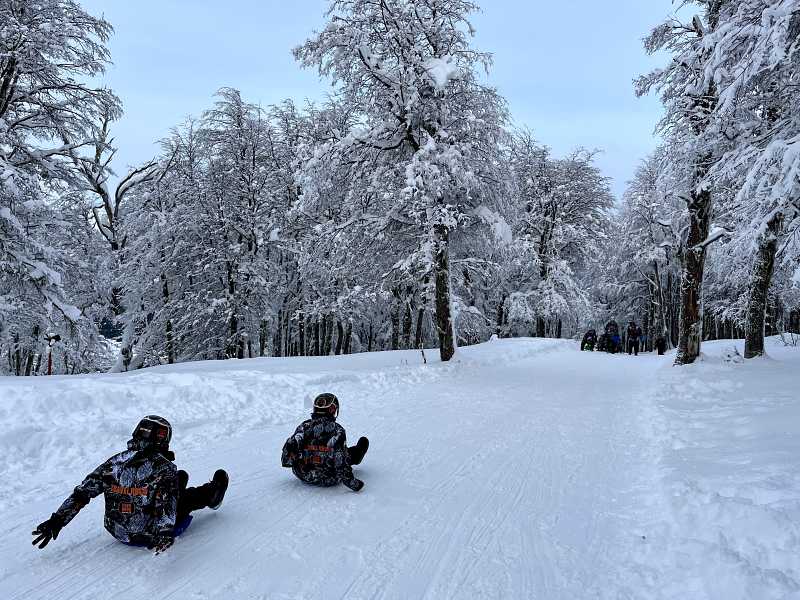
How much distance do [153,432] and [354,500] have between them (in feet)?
6.18

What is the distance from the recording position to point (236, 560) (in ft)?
10.8

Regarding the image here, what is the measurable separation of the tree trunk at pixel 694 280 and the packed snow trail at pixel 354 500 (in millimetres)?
5608

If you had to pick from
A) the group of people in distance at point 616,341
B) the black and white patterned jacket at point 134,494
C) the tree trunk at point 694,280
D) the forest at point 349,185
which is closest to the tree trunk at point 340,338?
the forest at point 349,185

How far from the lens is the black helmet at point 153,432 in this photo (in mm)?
3441

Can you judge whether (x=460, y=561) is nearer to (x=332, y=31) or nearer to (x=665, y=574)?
(x=665, y=574)

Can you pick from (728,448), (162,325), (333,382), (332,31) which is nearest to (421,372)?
(333,382)

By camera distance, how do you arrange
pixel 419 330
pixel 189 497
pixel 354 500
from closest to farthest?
pixel 189 497, pixel 354 500, pixel 419 330

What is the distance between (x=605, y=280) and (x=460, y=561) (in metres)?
34.7

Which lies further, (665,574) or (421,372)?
(421,372)

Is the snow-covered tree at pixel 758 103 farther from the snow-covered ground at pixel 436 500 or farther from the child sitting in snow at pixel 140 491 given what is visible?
the child sitting in snow at pixel 140 491

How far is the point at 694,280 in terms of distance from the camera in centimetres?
1277

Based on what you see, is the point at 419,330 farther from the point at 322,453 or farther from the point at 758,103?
the point at 322,453

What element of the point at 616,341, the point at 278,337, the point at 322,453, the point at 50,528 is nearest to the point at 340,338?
the point at 278,337

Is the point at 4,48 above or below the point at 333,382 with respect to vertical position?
above
